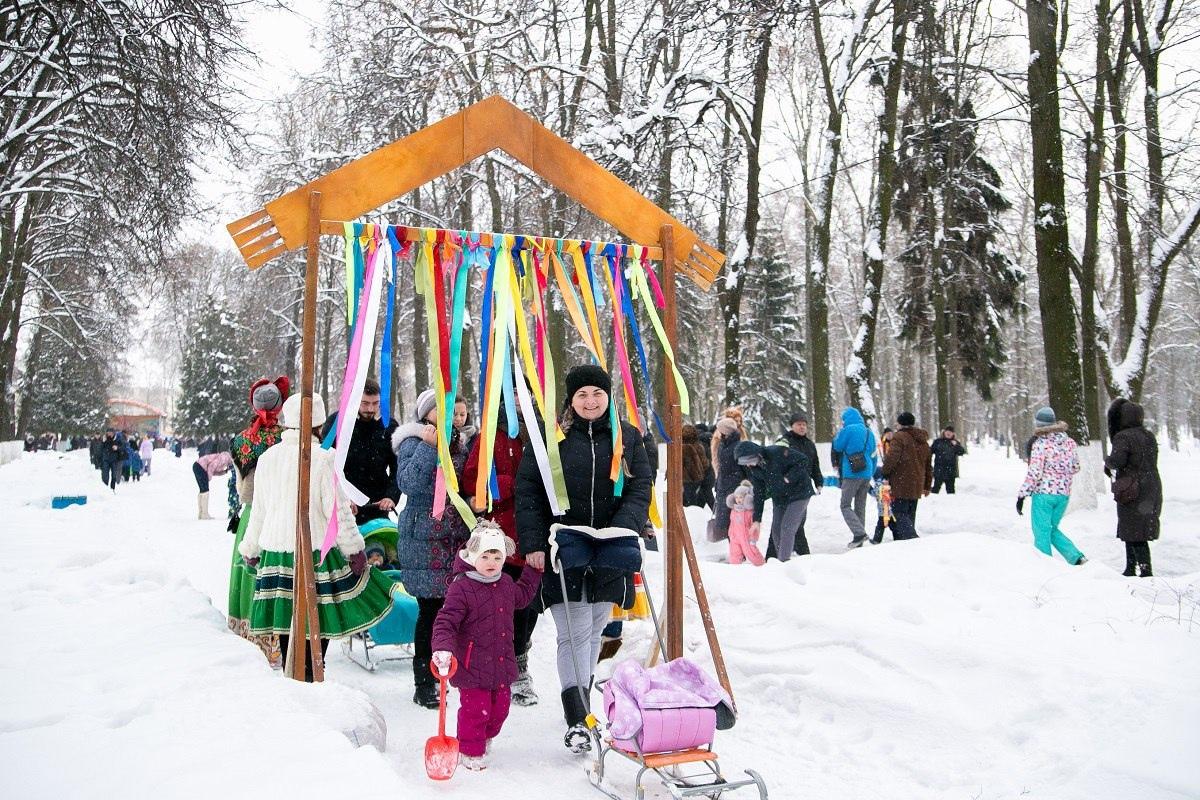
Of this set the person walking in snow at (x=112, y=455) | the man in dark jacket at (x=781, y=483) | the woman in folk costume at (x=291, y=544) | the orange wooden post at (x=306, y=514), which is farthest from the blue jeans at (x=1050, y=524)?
the person walking in snow at (x=112, y=455)

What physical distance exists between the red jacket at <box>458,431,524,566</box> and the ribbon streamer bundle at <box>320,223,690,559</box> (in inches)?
2.1

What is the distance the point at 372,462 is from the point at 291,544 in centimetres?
97

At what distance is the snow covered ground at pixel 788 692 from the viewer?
124 inches

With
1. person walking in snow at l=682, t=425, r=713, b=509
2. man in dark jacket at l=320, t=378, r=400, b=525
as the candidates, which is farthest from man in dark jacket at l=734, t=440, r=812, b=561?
man in dark jacket at l=320, t=378, r=400, b=525

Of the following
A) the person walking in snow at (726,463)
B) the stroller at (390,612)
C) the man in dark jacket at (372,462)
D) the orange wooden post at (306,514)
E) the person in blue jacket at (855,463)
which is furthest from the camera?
the person in blue jacket at (855,463)

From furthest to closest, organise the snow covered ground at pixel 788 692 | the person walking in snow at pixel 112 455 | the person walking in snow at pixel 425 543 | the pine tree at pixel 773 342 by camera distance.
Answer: the pine tree at pixel 773 342
the person walking in snow at pixel 112 455
the person walking in snow at pixel 425 543
the snow covered ground at pixel 788 692

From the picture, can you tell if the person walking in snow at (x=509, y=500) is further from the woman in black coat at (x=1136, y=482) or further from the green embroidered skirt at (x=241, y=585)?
the woman in black coat at (x=1136, y=482)

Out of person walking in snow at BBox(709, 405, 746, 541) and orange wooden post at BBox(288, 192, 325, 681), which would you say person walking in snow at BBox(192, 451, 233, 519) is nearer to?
person walking in snow at BBox(709, 405, 746, 541)

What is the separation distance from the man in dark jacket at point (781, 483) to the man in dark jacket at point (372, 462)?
4.94m

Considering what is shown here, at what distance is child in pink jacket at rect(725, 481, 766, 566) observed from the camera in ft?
32.1

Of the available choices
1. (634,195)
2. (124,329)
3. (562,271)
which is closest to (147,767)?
(562,271)

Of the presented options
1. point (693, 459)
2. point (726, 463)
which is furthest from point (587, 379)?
point (693, 459)

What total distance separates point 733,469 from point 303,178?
13.5 meters

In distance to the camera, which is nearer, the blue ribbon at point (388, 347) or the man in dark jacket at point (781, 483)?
the blue ribbon at point (388, 347)
